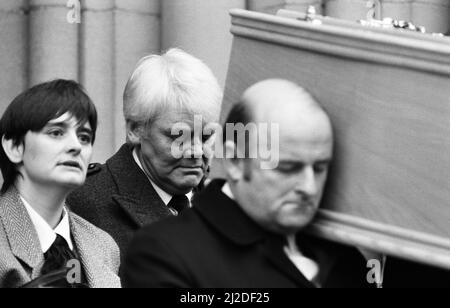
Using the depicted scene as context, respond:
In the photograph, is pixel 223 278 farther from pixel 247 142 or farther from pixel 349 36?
pixel 349 36

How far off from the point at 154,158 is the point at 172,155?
0.07 meters

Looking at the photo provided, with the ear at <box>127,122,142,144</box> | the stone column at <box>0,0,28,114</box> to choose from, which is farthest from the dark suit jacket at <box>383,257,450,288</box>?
the stone column at <box>0,0,28,114</box>

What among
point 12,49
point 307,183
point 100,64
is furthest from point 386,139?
point 12,49

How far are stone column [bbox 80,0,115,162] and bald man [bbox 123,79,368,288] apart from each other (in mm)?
2625

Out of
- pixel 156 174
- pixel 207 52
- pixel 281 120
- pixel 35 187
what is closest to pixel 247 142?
pixel 281 120

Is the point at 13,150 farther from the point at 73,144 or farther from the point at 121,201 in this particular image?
the point at 121,201

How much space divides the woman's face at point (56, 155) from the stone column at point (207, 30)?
5.49ft

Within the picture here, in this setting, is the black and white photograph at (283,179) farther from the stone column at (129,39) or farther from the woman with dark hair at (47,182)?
the stone column at (129,39)

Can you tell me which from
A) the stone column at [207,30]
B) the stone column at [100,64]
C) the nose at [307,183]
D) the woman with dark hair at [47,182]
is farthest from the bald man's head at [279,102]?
the stone column at [100,64]

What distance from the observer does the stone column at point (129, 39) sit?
17.1ft

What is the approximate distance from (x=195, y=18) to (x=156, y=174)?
1379mm

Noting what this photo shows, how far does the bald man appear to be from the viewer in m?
2.48

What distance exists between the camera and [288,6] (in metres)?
5.05

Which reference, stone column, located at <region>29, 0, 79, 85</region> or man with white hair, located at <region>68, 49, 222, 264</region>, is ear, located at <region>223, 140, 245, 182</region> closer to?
man with white hair, located at <region>68, 49, 222, 264</region>
